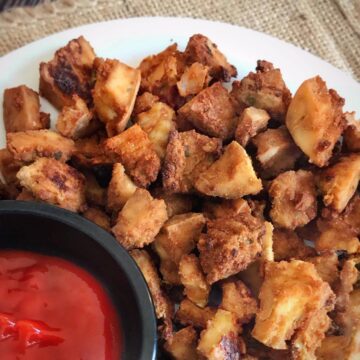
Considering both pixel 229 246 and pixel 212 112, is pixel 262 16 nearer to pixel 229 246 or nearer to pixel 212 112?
pixel 212 112

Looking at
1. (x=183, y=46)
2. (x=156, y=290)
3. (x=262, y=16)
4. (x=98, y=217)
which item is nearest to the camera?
(x=156, y=290)

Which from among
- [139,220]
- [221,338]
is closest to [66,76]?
[139,220]

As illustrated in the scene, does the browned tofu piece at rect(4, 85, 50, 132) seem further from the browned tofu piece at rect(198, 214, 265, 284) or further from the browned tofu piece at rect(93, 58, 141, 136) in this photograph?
the browned tofu piece at rect(198, 214, 265, 284)

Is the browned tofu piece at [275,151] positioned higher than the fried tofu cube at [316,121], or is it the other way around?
the fried tofu cube at [316,121]

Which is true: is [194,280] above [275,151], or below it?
below

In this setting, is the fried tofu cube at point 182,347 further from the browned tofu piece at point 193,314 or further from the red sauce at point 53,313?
the red sauce at point 53,313

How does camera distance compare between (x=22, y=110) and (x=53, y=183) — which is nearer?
(x=53, y=183)

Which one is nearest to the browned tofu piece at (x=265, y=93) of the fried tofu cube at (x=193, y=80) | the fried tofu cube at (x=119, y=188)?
the fried tofu cube at (x=193, y=80)

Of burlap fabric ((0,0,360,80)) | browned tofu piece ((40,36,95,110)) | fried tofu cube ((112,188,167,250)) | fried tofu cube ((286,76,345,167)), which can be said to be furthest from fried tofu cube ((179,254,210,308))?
burlap fabric ((0,0,360,80))
